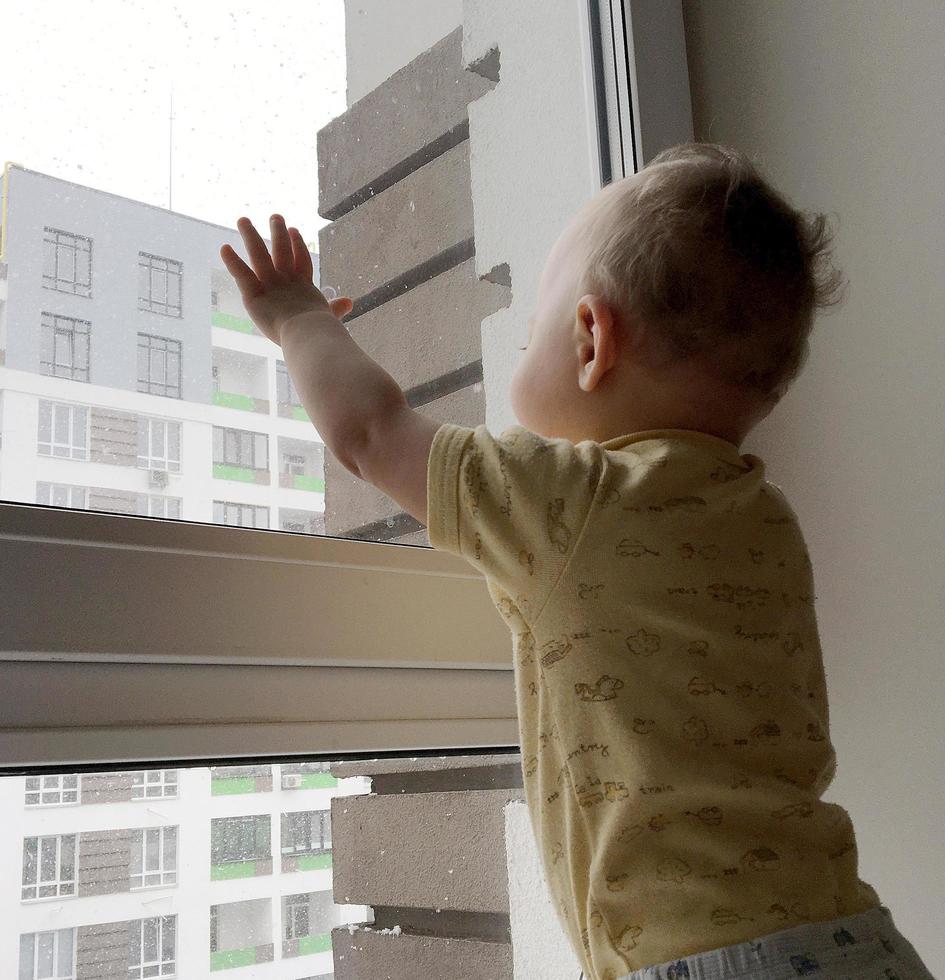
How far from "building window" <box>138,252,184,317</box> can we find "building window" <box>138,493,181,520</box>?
0.16 metres

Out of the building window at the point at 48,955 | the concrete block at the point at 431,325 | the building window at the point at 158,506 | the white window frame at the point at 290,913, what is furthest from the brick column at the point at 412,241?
the building window at the point at 48,955

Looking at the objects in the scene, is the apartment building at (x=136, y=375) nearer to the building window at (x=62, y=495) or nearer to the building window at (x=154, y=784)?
the building window at (x=62, y=495)

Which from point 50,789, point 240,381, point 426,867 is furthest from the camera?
point 426,867

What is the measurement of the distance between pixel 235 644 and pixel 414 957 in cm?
43

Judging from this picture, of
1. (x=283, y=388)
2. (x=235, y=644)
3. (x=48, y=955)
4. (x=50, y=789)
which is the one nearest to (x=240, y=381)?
(x=283, y=388)

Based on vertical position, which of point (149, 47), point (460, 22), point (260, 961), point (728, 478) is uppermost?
point (460, 22)

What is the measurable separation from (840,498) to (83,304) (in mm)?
756

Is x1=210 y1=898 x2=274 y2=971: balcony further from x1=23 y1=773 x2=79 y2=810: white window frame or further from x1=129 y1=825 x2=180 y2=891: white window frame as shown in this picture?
x1=23 y1=773 x2=79 y2=810: white window frame

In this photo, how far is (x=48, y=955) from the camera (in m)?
0.83

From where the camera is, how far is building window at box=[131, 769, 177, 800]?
2.90ft

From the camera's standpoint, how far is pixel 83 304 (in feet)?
3.06

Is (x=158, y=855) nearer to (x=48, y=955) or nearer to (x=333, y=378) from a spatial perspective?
(x=48, y=955)

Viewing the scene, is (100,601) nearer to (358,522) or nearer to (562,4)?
(358,522)

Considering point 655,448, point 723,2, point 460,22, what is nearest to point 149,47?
point 460,22
